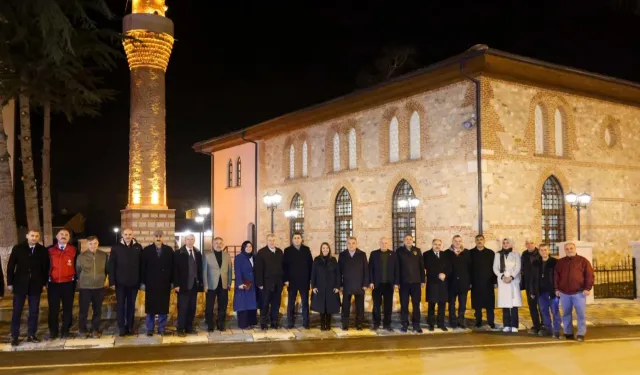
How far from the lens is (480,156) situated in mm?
17531

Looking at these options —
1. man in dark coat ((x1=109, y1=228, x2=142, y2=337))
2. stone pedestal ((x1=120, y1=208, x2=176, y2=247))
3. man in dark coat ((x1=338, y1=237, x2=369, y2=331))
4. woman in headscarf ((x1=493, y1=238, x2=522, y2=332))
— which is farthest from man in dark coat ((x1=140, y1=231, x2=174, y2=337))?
stone pedestal ((x1=120, y1=208, x2=176, y2=247))

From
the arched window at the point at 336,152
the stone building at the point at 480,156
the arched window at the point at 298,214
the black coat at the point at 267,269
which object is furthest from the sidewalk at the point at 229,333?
the arched window at the point at 298,214

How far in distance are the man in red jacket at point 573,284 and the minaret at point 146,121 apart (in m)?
Result: 13.3

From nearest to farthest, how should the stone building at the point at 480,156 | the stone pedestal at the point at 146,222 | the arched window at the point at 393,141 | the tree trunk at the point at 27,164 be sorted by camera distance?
the tree trunk at the point at 27,164 → the stone building at the point at 480,156 → the stone pedestal at the point at 146,222 → the arched window at the point at 393,141

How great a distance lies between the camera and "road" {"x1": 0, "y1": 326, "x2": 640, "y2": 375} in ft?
25.3

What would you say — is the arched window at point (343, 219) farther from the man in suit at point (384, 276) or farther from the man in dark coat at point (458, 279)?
Answer: the man in suit at point (384, 276)

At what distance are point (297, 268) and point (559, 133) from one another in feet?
38.6

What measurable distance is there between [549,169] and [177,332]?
42.3 feet

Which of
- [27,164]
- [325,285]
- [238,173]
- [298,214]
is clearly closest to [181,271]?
[325,285]

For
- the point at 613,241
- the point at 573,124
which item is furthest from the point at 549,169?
the point at 613,241

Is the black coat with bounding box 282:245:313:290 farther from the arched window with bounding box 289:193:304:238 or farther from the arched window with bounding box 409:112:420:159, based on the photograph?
the arched window with bounding box 289:193:304:238

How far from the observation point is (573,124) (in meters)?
19.6

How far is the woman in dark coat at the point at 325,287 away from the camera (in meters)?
11.1

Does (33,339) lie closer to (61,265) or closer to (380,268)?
(61,265)
